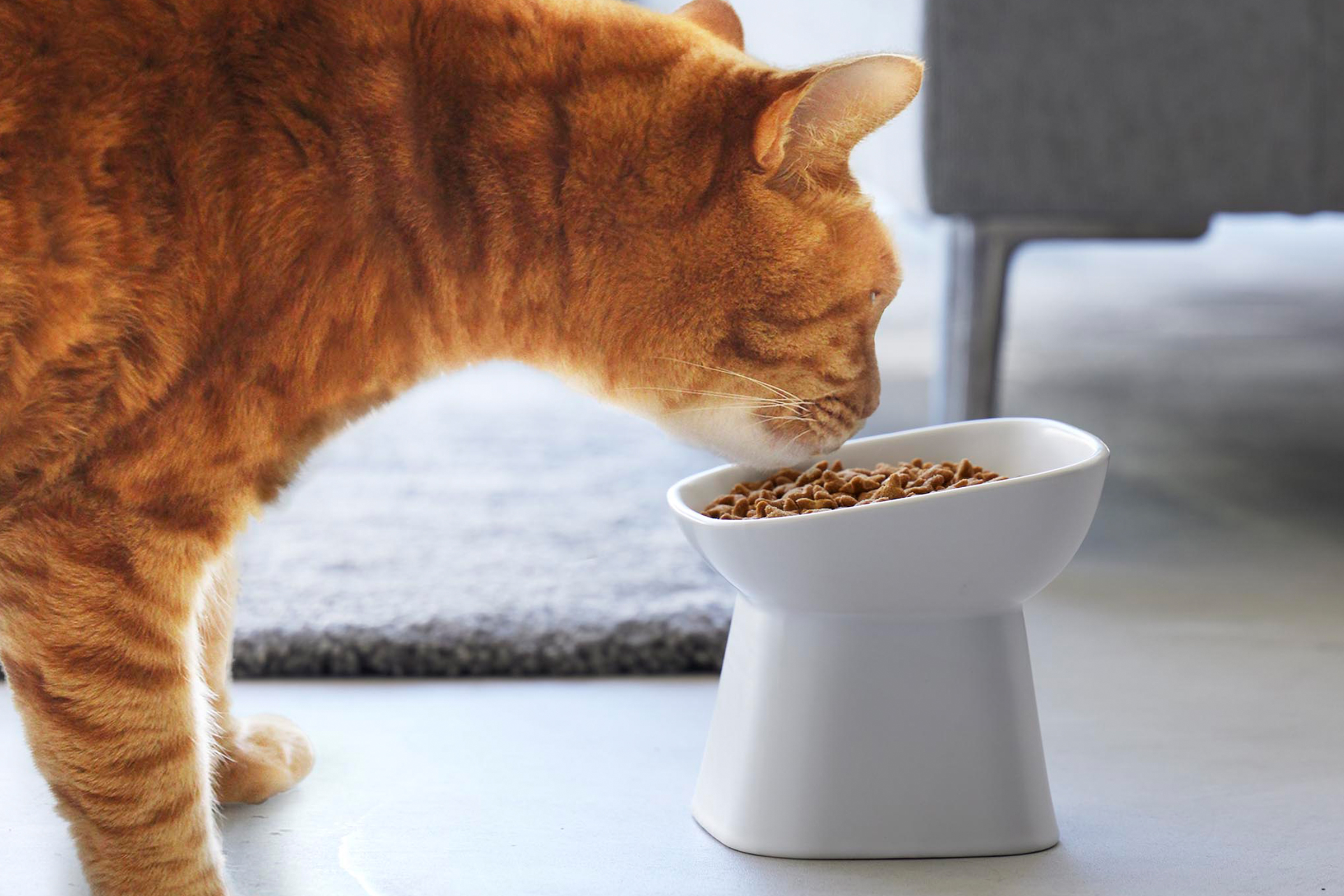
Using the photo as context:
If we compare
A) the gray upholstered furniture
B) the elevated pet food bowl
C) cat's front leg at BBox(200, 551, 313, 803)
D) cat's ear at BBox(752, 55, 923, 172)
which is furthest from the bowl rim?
the gray upholstered furniture

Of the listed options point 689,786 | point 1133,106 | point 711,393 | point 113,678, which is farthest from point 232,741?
point 1133,106

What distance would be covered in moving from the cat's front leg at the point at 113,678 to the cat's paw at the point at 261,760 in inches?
6.5

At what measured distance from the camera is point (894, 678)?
2.94 ft

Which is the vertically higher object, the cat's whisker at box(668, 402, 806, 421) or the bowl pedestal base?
the cat's whisker at box(668, 402, 806, 421)

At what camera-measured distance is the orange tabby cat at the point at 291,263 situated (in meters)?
0.78

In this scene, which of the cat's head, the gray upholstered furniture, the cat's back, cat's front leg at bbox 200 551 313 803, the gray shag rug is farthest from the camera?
the gray upholstered furniture

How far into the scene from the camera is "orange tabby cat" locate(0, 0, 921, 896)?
78 cm

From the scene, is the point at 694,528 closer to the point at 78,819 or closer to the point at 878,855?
the point at 878,855

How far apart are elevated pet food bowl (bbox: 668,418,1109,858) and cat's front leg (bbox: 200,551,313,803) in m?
0.37

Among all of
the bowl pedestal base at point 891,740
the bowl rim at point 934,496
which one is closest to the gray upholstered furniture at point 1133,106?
the bowl rim at point 934,496

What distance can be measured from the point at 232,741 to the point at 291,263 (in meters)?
0.44

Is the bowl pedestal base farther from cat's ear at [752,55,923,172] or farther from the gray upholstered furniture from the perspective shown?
the gray upholstered furniture

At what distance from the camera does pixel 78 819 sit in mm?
831

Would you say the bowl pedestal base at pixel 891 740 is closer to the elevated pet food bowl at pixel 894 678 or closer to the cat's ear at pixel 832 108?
the elevated pet food bowl at pixel 894 678
